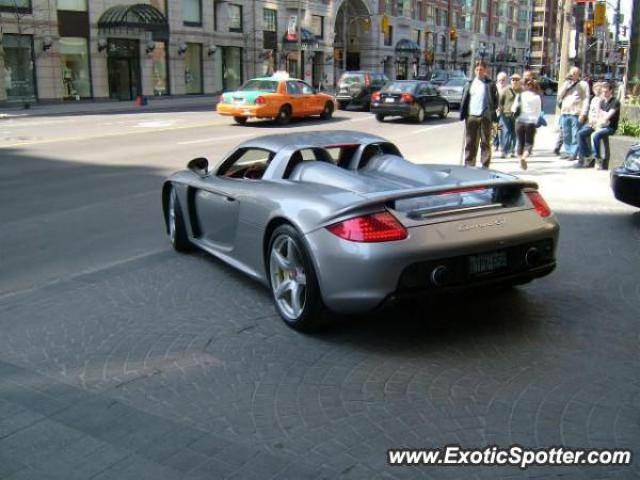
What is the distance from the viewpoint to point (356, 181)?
4.86 meters

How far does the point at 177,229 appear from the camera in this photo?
679 cm

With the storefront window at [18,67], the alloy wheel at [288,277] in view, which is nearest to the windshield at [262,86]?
the storefront window at [18,67]

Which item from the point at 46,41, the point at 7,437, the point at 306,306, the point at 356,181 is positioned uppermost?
the point at 46,41

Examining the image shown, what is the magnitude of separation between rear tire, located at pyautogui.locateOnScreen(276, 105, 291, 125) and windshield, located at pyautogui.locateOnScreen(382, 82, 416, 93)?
4.01 m

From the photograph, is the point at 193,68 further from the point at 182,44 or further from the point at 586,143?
the point at 586,143

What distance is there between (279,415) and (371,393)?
0.56 meters

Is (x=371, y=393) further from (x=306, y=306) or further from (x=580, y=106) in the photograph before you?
(x=580, y=106)

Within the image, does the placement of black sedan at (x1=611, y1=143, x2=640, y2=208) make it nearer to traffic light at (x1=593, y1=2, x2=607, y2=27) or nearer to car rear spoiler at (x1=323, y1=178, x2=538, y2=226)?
car rear spoiler at (x1=323, y1=178, x2=538, y2=226)

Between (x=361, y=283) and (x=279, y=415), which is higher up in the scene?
(x=361, y=283)

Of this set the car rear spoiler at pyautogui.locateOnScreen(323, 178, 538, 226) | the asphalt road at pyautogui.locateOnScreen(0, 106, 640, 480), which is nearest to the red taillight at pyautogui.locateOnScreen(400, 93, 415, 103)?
the asphalt road at pyautogui.locateOnScreen(0, 106, 640, 480)

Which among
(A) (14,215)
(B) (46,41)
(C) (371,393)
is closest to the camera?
(C) (371,393)

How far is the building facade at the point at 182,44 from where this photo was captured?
33156 mm

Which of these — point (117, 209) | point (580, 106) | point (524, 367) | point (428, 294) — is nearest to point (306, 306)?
point (428, 294)

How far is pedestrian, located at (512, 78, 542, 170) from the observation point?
522 inches
